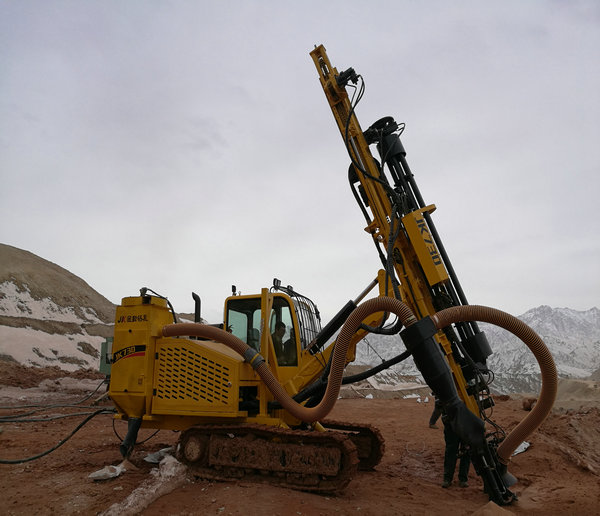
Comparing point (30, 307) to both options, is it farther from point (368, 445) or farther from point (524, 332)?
point (524, 332)

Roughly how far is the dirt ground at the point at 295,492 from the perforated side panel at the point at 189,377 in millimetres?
994

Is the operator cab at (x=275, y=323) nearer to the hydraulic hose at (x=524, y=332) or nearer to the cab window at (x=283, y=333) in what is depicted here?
the cab window at (x=283, y=333)

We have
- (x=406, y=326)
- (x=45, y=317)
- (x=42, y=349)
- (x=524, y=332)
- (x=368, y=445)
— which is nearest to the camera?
(x=524, y=332)

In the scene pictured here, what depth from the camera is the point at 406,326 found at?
4711 mm

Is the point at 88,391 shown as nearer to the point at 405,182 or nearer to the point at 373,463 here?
the point at 373,463

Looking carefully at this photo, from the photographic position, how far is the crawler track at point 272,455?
5586 mm

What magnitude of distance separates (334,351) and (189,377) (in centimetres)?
224

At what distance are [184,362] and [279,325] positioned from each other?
1547mm

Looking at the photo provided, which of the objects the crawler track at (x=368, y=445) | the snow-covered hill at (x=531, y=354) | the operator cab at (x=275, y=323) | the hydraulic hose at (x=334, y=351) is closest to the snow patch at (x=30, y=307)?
the snow-covered hill at (x=531, y=354)

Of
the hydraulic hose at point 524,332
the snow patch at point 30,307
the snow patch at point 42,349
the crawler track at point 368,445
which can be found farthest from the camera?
the snow patch at point 30,307

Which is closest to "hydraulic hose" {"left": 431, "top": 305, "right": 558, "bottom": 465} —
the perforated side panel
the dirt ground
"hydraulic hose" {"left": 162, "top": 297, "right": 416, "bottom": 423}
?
"hydraulic hose" {"left": 162, "top": 297, "right": 416, "bottom": 423}

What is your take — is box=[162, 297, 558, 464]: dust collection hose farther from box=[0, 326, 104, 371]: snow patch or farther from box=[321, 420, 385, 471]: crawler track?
box=[0, 326, 104, 371]: snow patch

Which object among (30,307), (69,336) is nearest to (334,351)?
(69,336)

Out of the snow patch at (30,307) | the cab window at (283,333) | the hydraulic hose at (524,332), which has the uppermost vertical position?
the snow patch at (30,307)
